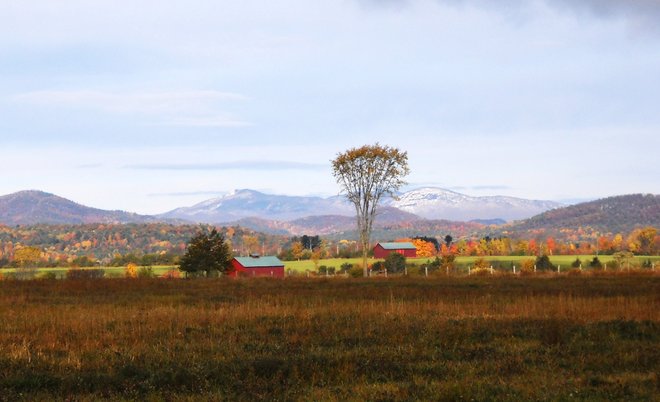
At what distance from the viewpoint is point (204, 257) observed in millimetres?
66562

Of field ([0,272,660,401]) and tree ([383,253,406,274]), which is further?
tree ([383,253,406,274])

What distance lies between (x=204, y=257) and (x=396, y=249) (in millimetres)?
86544

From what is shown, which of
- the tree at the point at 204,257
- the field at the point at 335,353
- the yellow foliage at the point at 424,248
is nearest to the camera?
the field at the point at 335,353

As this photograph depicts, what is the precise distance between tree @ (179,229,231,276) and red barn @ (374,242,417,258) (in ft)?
267

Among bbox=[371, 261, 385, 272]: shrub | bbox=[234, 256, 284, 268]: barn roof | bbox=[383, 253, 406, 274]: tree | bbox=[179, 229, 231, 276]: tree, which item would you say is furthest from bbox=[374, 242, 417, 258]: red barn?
bbox=[179, 229, 231, 276]: tree

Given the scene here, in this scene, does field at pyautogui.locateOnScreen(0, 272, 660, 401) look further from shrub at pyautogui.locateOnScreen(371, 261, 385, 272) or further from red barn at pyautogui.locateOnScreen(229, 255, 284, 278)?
red barn at pyautogui.locateOnScreen(229, 255, 284, 278)

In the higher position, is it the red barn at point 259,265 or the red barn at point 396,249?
the red barn at point 396,249

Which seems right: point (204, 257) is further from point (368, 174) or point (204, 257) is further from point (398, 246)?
point (398, 246)

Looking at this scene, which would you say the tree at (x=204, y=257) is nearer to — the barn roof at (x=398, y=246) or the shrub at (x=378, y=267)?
the shrub at (x=378, y=267)

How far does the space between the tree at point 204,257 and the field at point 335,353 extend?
40.8m

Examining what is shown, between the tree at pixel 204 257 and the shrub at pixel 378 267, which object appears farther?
the shrub at pixel 378 267

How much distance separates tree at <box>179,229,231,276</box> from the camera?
66438mm

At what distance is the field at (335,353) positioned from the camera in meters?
11.7

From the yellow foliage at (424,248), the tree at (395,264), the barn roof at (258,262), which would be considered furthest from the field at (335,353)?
the yellow foliage at (424,248)
